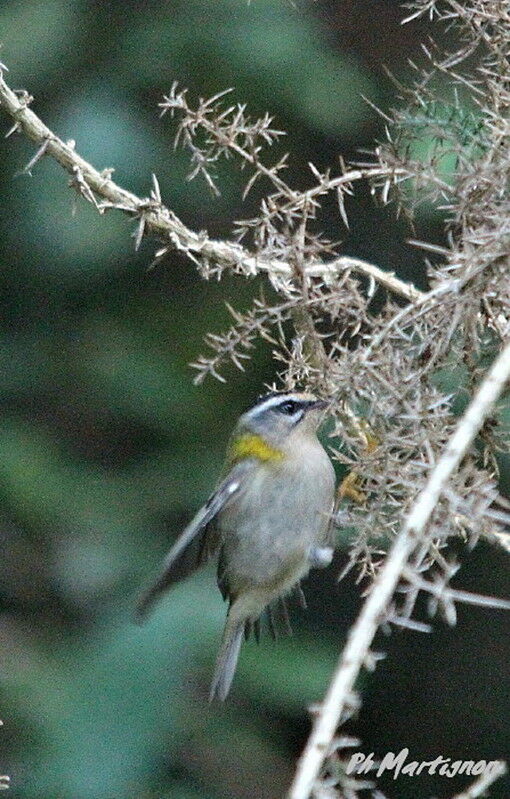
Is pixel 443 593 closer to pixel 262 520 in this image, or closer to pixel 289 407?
pixel 289 407

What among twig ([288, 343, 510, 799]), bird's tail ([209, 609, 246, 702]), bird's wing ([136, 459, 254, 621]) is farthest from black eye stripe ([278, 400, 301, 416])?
twig ([288, 343, 510, 799])

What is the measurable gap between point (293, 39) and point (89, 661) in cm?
193

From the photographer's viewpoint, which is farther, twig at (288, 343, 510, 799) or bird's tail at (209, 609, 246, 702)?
bird's tail at (209, 609, 246, 702)

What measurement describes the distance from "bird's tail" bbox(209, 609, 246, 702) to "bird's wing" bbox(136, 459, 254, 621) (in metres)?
0.32

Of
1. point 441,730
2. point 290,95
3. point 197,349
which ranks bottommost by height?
point 441,730

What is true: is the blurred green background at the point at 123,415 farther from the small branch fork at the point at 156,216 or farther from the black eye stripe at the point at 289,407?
the small branch fork at the point at 156,216

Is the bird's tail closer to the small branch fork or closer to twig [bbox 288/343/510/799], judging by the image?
the small branch fork

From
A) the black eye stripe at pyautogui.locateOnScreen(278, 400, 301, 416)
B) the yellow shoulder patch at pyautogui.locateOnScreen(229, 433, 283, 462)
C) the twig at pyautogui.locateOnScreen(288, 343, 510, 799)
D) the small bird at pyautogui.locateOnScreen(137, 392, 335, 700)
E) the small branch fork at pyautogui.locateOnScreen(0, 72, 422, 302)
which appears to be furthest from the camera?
the yellow shoulder patch at pyautogui.locateOnScreen(229, 433, 283, 462)

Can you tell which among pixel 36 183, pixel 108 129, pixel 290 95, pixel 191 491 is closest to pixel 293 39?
pixel 290 95

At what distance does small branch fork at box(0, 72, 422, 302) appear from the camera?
6.37 feet

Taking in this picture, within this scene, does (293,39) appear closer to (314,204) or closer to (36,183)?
(36,183)

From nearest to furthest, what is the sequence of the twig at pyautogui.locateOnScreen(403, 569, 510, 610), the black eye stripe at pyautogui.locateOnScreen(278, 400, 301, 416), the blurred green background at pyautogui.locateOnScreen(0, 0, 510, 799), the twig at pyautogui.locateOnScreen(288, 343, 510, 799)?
1. the twig at pyautogui.locateOnScreen(288, 343, 510, 799)
2. the twig at pyautogui.locateOnScreen(403, 569, 510, 610)
3. the black eye stripe at pyautogui.locateOnScreen(278, 400, 301, 416)
4. the blurred green background at pyautogui.locateOnScreen(0, 0, 510, 799)

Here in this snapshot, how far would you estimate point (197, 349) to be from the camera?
4023 millimetres

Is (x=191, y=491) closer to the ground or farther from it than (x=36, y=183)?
closer to the ground
